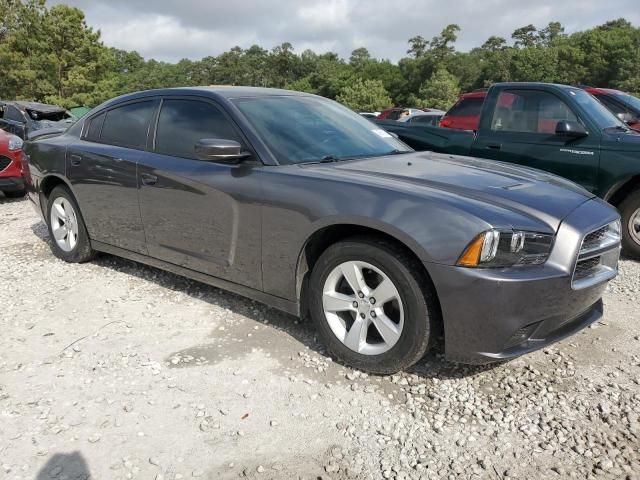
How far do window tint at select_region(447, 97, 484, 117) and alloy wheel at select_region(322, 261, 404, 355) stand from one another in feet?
18.6

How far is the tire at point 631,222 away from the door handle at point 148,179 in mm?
4448

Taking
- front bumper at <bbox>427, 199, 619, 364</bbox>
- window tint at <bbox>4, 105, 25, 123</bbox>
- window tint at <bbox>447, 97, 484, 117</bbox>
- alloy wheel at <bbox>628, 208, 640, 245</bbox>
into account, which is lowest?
alloy wheel at <bbox>628, 208, 640, 245</bbox>

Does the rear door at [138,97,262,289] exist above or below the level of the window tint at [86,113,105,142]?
below

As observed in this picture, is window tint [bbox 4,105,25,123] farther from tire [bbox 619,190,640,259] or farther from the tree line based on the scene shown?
the tree line

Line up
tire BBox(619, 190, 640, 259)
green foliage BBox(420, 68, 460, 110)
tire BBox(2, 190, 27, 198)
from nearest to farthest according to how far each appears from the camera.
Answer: tire BBox(619, 190, 640, 259), tire BBox(2, 190, 27, 198), green foliage BBox(420, 68, 460, 110)

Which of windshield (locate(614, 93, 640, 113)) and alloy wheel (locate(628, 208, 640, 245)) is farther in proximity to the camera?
windshield (locate(614, 93, 640, 113))

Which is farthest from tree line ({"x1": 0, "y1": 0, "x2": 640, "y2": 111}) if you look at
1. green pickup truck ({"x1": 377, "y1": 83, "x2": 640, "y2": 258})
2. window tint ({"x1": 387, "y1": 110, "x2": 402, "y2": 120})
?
green pickup truck ({"x1": 377, "y1": 83, "x2": 640, "y2": 258})

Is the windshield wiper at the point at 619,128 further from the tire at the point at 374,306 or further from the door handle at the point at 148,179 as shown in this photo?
the door handle at the point at 148,179

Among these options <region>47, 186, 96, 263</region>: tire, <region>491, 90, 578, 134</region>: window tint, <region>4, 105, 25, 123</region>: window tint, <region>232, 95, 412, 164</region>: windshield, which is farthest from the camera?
<region>4, 105, 25, 123</region>: window tint

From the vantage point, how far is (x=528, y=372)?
3094 mm

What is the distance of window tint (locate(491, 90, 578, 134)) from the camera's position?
5844mm

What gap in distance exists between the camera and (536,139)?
228 inches

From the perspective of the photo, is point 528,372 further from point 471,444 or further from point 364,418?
point 364,418

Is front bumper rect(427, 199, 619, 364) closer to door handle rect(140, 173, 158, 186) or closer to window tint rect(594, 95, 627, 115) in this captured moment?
door handle rect(140, 173, 158, 186)
